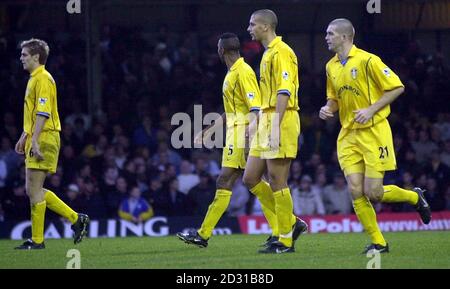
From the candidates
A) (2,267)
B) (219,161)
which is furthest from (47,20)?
(2,267)

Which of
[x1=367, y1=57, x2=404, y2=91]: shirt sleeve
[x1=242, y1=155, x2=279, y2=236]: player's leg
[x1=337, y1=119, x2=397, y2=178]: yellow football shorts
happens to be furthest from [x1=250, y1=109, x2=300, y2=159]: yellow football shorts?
[x1=367, y1=57, x2=404, y2=91]: shirt sleeve

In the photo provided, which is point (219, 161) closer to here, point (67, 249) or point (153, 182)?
point (153, 182)

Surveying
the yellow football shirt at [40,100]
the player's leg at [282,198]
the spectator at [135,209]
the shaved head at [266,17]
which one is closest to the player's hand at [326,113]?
the player's leg at [282,198]

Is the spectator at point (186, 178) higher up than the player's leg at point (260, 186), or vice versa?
the player's leg at point (260, 186)

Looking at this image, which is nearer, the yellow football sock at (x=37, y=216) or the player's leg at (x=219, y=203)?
the player's leg at (x=219, y=203)

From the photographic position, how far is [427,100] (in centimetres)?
2089

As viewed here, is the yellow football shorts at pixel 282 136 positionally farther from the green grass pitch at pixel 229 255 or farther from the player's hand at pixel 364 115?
the green grass pitch at pixel 229 255

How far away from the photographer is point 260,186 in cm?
1178

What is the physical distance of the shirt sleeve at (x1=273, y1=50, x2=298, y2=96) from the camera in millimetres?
10641

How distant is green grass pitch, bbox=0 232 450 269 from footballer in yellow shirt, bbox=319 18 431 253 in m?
0.56

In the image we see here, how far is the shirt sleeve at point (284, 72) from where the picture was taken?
34.9ft

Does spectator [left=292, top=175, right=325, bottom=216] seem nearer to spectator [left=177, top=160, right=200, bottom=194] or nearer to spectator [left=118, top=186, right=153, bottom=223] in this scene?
spectator [left=177, top=160, right=200, bottom=194]

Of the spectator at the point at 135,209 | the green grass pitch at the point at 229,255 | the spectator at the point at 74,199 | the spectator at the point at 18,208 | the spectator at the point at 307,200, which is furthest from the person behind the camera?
the spectator at the point at 307,200
